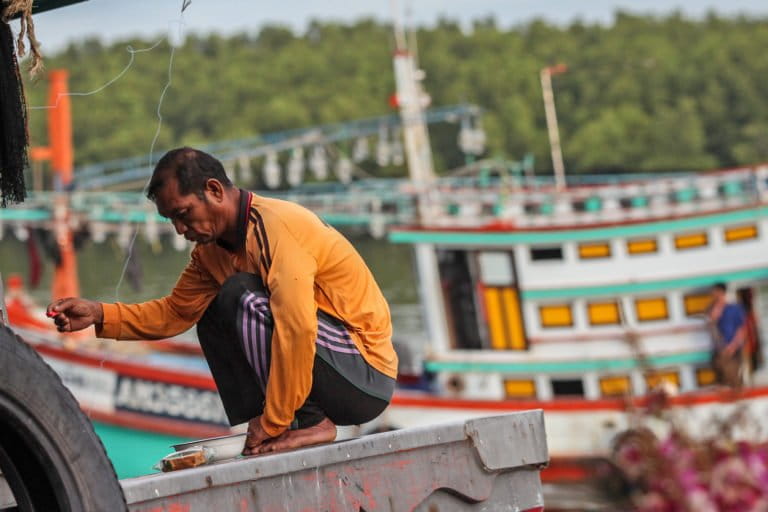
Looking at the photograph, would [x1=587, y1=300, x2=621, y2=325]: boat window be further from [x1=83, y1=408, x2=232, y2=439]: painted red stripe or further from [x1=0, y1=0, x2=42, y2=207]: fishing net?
[x1=0, y1=0, x2=42, y2=207]: fishing net

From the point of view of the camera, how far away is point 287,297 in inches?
138

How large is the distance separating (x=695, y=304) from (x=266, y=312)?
1121 centimetres

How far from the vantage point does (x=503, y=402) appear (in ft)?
46.3

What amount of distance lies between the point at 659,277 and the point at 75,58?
42.6m

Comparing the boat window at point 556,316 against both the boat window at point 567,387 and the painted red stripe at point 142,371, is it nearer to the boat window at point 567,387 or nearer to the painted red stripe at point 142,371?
the boat window at point 567,387

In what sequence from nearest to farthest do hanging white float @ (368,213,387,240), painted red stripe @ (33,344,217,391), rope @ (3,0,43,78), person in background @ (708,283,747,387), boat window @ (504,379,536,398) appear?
1. rope @ (3,0,43,78)
2. person in background @ (708,283,747,387)
3. boat window @ (504,379,536,398)
4. painted red stripe @ (33,344,217,391)
5. hanging white float @ (368,213,387,240)

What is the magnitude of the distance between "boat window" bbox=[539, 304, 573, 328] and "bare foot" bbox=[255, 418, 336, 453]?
10669 mm

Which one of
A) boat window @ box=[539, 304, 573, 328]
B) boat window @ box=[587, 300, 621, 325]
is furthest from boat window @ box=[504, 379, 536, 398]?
boat window @ box=[587, 300, 621, 325]

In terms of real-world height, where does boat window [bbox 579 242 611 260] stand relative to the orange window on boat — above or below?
above

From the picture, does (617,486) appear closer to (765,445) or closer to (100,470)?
(765,445)

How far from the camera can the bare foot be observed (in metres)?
3.53

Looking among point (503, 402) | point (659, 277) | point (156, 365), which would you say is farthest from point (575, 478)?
point (156, 365)

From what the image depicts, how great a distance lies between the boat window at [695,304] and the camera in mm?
14250

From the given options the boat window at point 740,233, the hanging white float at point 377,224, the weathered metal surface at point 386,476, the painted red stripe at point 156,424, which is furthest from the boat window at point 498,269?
the weathered metal surface at point 386,476
